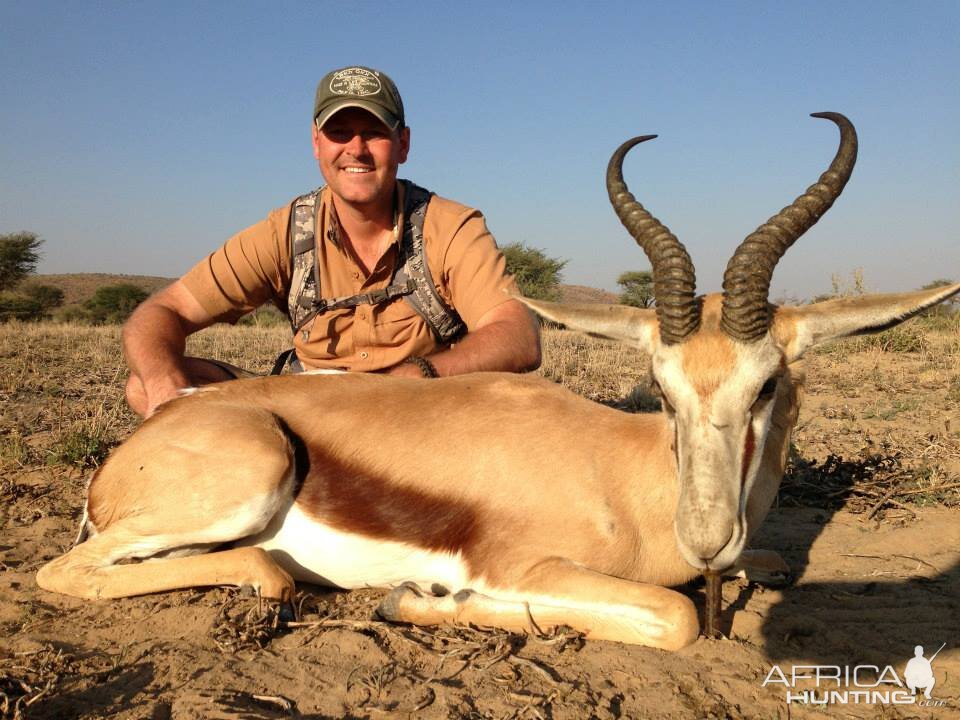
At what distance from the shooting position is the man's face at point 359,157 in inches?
228

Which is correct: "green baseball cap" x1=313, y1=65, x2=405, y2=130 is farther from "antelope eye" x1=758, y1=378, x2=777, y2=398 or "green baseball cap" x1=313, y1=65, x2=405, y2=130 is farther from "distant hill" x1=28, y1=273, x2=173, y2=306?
"distant hill" x1=28, y1=273, x2=173, y2=306

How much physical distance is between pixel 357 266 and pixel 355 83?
1.32 m

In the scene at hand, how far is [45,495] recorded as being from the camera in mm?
5355

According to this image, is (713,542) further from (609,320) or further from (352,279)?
(352,279)

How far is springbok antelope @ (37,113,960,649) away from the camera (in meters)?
3.37

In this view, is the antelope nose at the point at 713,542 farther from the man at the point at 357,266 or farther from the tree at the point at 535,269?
the tree at the point at 535,269

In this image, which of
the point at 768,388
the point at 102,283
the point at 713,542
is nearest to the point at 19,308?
the point at 768,388

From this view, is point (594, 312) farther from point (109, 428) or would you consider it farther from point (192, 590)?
point (109, 428)

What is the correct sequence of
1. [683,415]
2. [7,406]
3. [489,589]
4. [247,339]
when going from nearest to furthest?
[683,415] → [489,589] → [7,406] → [247,339]

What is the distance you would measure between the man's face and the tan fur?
204 centimetres

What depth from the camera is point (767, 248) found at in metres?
3.45

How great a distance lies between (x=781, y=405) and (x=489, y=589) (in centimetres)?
163

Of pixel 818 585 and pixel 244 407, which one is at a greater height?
pixel 244 407

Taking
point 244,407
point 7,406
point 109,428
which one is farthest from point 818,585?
point 7,406
